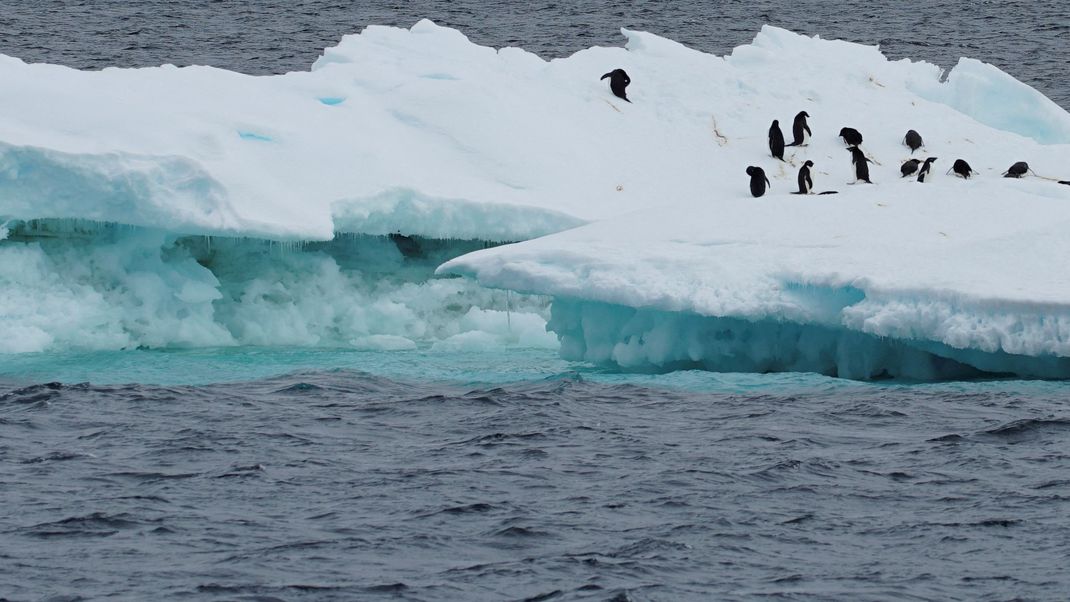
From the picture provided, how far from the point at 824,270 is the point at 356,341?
502cm

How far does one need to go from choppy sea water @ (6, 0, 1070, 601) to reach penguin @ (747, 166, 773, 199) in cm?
335

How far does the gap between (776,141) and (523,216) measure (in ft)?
12.0

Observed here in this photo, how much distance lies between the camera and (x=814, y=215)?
14.8m

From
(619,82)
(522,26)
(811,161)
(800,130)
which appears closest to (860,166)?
(811,161)

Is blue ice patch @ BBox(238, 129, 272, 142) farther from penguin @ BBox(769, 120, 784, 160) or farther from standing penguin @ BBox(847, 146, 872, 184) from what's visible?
standing penguin @ BBox(847, 146, 872, 184)

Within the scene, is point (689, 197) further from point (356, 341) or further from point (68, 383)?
point (68, 383)

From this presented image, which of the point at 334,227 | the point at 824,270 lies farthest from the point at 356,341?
the point at 824,270

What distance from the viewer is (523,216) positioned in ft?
52.9

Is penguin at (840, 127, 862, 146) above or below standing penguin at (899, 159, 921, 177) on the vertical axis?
above

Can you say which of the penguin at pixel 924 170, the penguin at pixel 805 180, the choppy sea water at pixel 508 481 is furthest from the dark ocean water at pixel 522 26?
the choppy sea water at pixel 508 481

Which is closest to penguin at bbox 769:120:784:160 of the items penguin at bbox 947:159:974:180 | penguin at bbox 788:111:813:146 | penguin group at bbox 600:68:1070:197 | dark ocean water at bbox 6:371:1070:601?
penguin group at bbox 600:68:1070:197

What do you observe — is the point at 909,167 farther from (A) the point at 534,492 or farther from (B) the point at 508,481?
(A) the point at 534,492

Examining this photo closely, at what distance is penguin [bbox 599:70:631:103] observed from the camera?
19.2 metres

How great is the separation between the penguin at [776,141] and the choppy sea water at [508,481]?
4.57 metres
